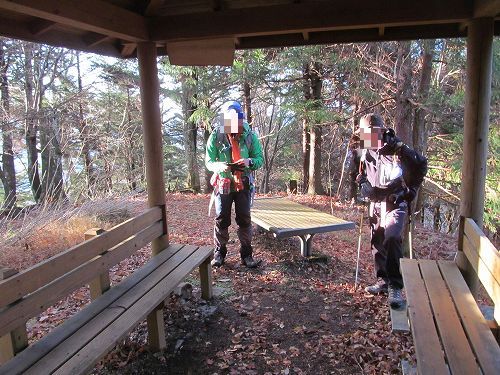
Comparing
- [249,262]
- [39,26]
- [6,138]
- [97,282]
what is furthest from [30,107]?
[97,282]

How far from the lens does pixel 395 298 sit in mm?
3998

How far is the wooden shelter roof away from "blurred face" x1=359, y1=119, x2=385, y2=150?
38.9 inches

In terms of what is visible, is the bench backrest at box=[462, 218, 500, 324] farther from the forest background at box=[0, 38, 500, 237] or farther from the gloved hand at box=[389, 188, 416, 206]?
the forest background at box=[0, 38, 500, 237]

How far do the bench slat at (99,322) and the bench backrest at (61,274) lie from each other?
27 cm

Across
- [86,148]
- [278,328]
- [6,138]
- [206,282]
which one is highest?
[6,138]

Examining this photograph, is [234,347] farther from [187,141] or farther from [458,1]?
[187,141]

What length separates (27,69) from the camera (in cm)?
1081

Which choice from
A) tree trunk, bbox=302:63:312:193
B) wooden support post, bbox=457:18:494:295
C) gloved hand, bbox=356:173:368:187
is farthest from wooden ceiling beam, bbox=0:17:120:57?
tree trunk, bbox=302:63:312:193

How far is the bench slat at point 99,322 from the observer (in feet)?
7.78

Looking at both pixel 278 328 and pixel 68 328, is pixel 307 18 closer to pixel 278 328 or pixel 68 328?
pixel 278 328

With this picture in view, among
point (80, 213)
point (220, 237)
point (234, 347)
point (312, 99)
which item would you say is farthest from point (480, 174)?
point (312, 99)

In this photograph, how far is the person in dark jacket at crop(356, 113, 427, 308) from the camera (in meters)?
4.07

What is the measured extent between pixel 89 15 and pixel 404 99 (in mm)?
5806

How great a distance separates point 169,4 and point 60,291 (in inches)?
121
